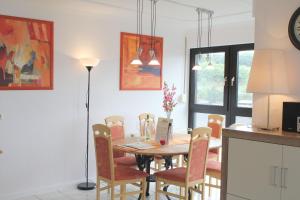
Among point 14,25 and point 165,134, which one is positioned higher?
point 14,25

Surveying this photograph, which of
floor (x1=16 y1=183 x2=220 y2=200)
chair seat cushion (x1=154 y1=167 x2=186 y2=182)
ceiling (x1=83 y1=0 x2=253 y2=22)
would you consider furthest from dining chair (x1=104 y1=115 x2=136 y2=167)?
ceiling (x1=83 y1=0 x2=253 y2=22)

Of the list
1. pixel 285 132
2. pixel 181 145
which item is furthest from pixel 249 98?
pixel 285 132

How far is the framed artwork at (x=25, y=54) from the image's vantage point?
14.1 ft

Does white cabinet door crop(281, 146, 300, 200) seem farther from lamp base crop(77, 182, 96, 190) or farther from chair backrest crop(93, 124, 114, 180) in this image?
lamp base crop(77, 182, 96, 190)

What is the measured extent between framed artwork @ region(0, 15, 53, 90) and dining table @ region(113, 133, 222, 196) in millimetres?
1400

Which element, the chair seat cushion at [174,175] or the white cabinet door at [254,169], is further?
the chair seat cushion at [174,175]

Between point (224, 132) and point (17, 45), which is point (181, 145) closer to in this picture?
point (224, 132)

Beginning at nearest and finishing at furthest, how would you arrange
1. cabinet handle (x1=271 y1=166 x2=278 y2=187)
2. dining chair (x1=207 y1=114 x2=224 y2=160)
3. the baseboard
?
cabinet handle (x1=271 y1=166 x2=278 y2=187)
the baseboard
dining chair (x1=207 y1=114 x2=224 y2=160)

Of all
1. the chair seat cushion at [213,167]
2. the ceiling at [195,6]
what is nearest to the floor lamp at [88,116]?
the ceiling at [195,6]

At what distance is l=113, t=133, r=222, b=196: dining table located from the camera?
3674 mm

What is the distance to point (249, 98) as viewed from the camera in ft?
18.5

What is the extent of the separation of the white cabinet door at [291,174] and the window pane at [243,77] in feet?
10.6

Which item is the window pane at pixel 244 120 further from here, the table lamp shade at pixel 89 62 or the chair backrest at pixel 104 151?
the chair backrest at pixel 104 151

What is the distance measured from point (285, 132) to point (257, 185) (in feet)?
1.54
